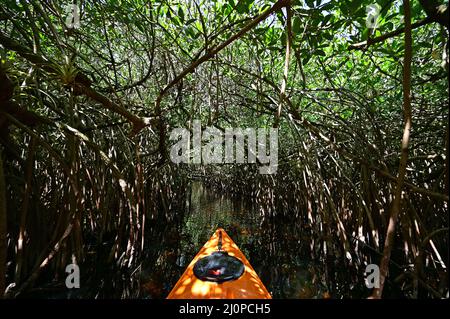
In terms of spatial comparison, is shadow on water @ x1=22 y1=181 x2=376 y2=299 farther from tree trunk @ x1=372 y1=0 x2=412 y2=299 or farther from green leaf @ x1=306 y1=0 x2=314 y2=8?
green leaf @ x1=306 y1=0 x2=314 y2=8

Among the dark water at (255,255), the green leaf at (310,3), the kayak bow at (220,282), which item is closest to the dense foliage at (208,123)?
the green leaf at (310,3)

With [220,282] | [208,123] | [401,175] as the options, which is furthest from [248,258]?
[401,175]

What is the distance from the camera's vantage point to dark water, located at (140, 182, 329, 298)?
2.98 metres

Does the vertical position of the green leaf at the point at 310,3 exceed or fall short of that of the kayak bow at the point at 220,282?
it exceeds it

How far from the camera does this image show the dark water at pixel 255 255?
2.98 meters

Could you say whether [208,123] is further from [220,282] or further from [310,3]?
[220,282]

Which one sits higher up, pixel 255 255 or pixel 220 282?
pixel 220 282

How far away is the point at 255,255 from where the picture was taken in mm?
3967

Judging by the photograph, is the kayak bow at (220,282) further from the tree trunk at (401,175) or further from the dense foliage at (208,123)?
the tree trunk at (401,175)

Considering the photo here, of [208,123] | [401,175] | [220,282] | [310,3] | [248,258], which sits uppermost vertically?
[310,3]

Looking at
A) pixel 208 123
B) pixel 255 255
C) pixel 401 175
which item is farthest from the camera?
pixel 255 255

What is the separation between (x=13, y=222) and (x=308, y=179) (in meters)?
3.21
